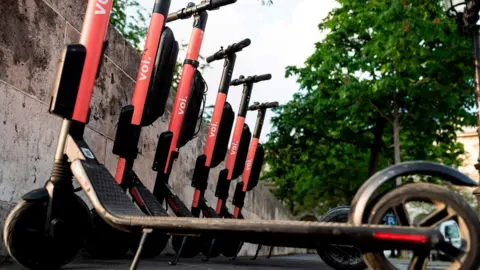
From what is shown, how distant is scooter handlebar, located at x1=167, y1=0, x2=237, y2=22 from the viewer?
4496mm

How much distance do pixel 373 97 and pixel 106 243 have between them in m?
10.8

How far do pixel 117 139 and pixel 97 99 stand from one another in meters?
1.00

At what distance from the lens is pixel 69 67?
95.3 inches

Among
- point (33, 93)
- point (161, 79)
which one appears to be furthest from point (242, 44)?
point (33, 93)

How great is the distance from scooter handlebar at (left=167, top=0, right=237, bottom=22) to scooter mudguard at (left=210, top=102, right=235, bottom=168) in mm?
1294

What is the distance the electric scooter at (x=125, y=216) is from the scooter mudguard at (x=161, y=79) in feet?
2.89

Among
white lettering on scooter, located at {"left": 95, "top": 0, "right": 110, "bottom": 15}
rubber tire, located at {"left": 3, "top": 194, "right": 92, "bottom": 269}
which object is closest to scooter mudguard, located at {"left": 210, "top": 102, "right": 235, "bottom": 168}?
white lettering on scooter, located at {"left": 95, "top": 0, "right": 110, "bottom": 15}

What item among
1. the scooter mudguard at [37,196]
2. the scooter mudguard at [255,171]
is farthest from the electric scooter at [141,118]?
the scooter mudguard at [255,171]

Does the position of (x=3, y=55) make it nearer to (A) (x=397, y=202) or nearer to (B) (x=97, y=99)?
(B) (x=97, y=99)

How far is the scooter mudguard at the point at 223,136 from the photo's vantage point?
5.54 m

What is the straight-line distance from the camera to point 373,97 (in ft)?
42.9

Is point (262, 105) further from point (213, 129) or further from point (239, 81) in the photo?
point (213, 129)

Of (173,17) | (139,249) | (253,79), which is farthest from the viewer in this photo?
(253,79)

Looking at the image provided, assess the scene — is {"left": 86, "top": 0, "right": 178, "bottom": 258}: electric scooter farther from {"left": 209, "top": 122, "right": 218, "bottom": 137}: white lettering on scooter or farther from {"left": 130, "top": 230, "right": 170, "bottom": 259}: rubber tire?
{"left": 209, "top": 122, "right": 218, "bottom": 137}: white lettering on scooter
